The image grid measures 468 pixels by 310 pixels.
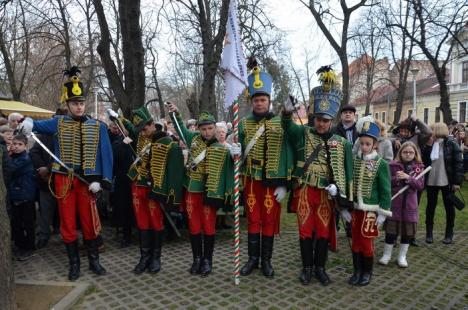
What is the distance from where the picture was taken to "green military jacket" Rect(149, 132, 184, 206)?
4730mm

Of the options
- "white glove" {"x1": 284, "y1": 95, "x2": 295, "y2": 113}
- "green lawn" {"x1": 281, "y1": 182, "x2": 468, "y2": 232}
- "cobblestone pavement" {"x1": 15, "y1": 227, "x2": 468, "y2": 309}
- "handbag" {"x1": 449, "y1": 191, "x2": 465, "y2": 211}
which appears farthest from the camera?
"green lawn" {"x1": 281, "y1": 182, "x2": 468, "y2": 232}

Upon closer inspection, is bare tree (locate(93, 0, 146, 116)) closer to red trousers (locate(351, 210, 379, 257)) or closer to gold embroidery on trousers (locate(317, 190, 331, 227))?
gold embroidery on trousers (locate(317, 190, 331, 227))

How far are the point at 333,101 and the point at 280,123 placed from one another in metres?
0.65

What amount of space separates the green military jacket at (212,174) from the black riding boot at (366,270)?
1747 mm

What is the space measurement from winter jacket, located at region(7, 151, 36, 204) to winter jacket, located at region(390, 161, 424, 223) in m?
5.09

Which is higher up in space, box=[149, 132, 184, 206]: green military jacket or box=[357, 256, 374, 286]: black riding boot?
box=[149, 132, 184, 206]: green military jacket

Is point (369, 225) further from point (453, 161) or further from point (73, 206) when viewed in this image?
point (73, 206)

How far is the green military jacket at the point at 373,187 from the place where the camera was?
4.46 meters

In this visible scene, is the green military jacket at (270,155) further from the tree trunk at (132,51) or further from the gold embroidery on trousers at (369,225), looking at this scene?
the tree trunk at (132,51)

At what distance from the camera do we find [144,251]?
16.3 feet

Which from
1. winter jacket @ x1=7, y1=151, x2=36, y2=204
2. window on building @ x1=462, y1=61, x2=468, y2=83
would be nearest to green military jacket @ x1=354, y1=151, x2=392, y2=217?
winter jacket @ x1=7, y1=151, x2=36, y2=204

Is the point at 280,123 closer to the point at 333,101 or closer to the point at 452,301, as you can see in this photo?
the point at 333,101

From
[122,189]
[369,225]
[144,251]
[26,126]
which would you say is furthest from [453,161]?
[26,126]

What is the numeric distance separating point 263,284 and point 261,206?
908mm
